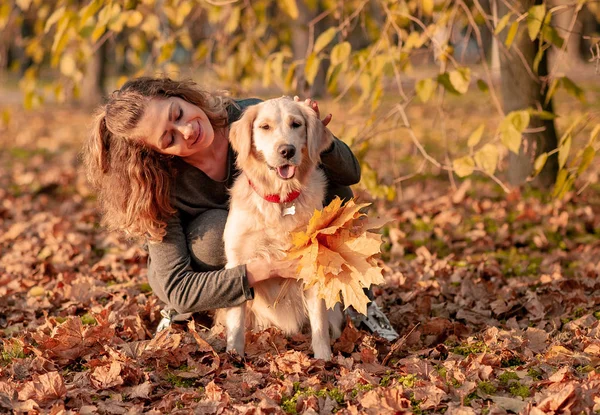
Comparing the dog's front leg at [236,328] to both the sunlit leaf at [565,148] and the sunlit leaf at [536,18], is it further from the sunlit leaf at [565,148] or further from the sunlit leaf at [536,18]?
the sunlit leaf at [536,18]

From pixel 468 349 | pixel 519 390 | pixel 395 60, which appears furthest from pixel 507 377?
pixel 395 60

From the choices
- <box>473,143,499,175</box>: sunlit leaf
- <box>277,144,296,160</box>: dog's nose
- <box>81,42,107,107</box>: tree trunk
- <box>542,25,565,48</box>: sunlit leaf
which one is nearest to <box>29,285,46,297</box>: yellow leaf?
<box>277,144,296,160</box>: dog's nose

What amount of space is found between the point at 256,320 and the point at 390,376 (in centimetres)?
86

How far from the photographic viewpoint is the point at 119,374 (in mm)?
3053

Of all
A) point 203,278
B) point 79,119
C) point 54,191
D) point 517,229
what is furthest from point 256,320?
point 79,119

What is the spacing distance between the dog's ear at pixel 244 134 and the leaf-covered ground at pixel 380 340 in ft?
Answer: 2.95

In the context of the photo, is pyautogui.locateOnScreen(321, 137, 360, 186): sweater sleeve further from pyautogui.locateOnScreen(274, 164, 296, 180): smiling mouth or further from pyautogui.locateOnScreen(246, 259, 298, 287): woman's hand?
pyautogui.locateOnScreen(246, 259, 298, 287): woman's hand

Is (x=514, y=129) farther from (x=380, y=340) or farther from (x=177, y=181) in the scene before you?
(x=177, y=181)

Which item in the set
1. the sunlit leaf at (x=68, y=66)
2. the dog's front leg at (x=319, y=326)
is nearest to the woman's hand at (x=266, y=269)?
the dog's front leg at (x=319, y=326)

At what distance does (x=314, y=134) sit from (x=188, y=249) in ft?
2.99

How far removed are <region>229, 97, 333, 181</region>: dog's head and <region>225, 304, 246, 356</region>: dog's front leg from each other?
680mm

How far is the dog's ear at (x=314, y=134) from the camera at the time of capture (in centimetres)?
326

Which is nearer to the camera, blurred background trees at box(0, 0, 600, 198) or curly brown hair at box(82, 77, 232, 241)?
curly brown hair at box(82, 77, 232, 241)

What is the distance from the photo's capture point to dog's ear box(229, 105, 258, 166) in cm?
328
